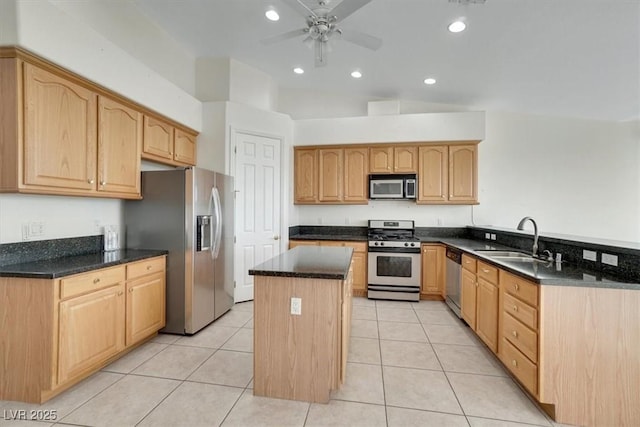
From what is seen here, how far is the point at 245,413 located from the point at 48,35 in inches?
113

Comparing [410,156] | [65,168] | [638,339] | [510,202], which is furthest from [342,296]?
[510,202]

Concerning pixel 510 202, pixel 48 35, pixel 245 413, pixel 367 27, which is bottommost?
pixel 245 413

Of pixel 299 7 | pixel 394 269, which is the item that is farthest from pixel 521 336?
pixel 299 7

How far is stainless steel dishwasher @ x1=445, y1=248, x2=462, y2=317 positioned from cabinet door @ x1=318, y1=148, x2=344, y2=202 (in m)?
1.88

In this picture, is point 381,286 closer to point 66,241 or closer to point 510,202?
point 510,202

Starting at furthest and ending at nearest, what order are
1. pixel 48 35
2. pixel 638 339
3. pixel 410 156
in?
1. pixel 410 156
2. pixel 48 35
3. pixel 638 339

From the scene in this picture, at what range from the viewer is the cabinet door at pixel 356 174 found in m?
4.61

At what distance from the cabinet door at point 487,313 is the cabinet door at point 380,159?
89.7 inches

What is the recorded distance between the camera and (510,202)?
4.65 metres

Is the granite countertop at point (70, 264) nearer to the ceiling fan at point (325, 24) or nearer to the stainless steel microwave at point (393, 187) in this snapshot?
the ceiling fan at point (325, 24)

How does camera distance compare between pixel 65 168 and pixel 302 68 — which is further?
pixel 302 68

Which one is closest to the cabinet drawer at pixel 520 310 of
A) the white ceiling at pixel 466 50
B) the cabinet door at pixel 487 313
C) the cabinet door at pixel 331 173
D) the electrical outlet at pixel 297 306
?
the cabinet door at pixel 487 313

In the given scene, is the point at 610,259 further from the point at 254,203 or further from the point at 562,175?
the point at 254,203

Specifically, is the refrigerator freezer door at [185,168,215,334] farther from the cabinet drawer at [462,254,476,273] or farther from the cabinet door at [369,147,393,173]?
the cabinet drawer at [462,254,476,273]
